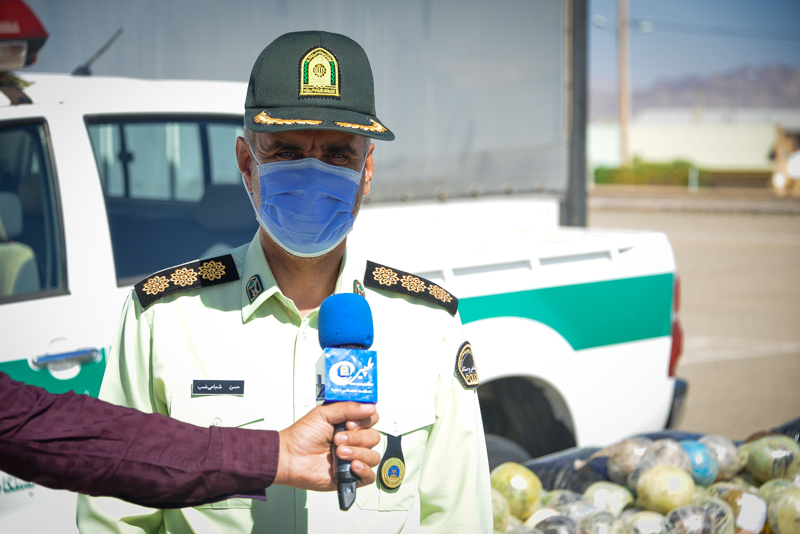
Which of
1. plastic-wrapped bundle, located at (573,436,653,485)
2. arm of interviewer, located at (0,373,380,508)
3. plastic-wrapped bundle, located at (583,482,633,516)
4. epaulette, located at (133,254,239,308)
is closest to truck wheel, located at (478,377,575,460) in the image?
plastic-wrapped bundle, located at (573,436,653,485)

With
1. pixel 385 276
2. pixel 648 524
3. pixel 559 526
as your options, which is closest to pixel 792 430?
pixel 648 524

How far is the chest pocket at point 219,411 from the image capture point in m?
1.63

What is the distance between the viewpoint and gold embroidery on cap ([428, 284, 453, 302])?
1.83 meters

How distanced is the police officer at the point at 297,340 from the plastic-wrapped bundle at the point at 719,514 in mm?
1696

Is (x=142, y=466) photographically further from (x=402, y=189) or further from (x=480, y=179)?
(x=480, y=179)

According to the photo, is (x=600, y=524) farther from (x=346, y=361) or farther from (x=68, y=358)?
(x=346, y=361)

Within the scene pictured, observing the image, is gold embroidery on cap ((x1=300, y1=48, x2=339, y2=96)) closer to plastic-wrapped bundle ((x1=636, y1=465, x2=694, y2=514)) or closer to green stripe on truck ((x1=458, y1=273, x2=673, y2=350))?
green stripe on truck ((x1=458, y1=273, x2=673, y2=350))

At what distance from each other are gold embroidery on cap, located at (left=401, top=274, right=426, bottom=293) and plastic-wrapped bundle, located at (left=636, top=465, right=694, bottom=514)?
1896mm

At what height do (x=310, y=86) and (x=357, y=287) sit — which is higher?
(x=310, y=86)

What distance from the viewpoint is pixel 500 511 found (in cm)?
307

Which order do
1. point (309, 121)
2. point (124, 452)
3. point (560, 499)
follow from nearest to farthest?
point (124, 452) → point (309, 121) → point (560, 499)

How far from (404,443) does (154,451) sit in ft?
1.95

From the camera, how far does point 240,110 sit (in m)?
3.24

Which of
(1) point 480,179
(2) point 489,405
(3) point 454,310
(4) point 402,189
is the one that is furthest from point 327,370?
(1) point 480,179
